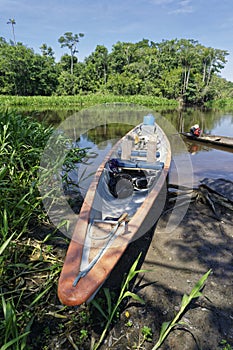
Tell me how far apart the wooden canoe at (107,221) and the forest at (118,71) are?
3346 centimetres

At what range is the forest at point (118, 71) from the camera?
34.5 m

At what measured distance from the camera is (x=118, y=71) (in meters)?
40.9

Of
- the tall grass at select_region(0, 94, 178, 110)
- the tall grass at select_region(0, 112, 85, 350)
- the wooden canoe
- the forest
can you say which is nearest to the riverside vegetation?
the tall grass at select_region(0, 112, 85, 350)

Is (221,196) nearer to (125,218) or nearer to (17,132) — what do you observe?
Answer: (125,218)

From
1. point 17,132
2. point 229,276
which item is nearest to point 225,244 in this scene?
point 229,276

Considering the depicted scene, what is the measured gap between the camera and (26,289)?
6.98 ft

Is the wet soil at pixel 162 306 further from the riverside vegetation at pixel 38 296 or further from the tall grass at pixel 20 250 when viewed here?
the tall grass at pixel 20 250

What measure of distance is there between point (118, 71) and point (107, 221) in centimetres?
4293

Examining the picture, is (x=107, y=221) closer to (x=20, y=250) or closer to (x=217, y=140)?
(x=20, y=250)

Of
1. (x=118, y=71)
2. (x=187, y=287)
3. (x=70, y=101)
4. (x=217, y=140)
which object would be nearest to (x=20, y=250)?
(x=187, y=287)

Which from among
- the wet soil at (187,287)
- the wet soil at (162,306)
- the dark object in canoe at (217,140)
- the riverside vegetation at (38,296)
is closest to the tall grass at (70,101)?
the dark object in canoe at (217,140)

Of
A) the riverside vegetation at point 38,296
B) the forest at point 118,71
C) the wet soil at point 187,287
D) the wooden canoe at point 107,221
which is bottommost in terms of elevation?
the wet soil at point 187,287

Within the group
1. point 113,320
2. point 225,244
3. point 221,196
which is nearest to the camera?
point 113,320

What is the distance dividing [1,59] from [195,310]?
39.2 m
